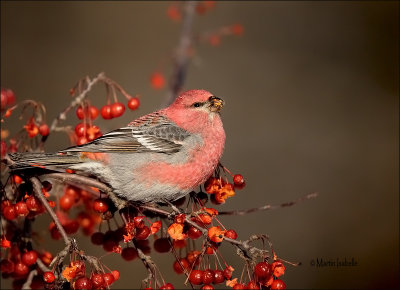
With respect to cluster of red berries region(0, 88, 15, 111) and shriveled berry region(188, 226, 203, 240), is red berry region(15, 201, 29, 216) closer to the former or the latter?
cluster of red berries region(0, 88, 15, 111)

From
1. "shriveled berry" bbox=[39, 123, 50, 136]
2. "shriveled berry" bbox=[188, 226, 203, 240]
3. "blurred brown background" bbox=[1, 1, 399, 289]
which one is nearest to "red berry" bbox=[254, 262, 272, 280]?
"shriveled berry" bbox=[188, 226, 203, 240]

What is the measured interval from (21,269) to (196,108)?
4.57ft

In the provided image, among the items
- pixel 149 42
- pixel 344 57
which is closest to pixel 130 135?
pixel 149 42

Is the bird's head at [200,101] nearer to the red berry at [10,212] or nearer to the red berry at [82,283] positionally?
the red berry at [10,212]

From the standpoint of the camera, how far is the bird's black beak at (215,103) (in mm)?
2913

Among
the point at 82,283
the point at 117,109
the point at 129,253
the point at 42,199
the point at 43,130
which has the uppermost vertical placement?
the point at 117,109

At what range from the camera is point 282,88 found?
733 centimetres

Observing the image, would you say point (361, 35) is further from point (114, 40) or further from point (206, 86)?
point (114, 40)

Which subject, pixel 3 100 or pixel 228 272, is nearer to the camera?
pixel 228 272

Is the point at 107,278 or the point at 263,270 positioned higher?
the point at 263,270

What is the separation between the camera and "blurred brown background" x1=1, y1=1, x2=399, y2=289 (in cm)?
617

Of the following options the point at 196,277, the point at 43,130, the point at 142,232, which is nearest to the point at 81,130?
the point at 43,130

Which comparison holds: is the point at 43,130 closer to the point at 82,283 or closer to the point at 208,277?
the point at 82,283

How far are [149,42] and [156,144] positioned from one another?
443 centimetres
